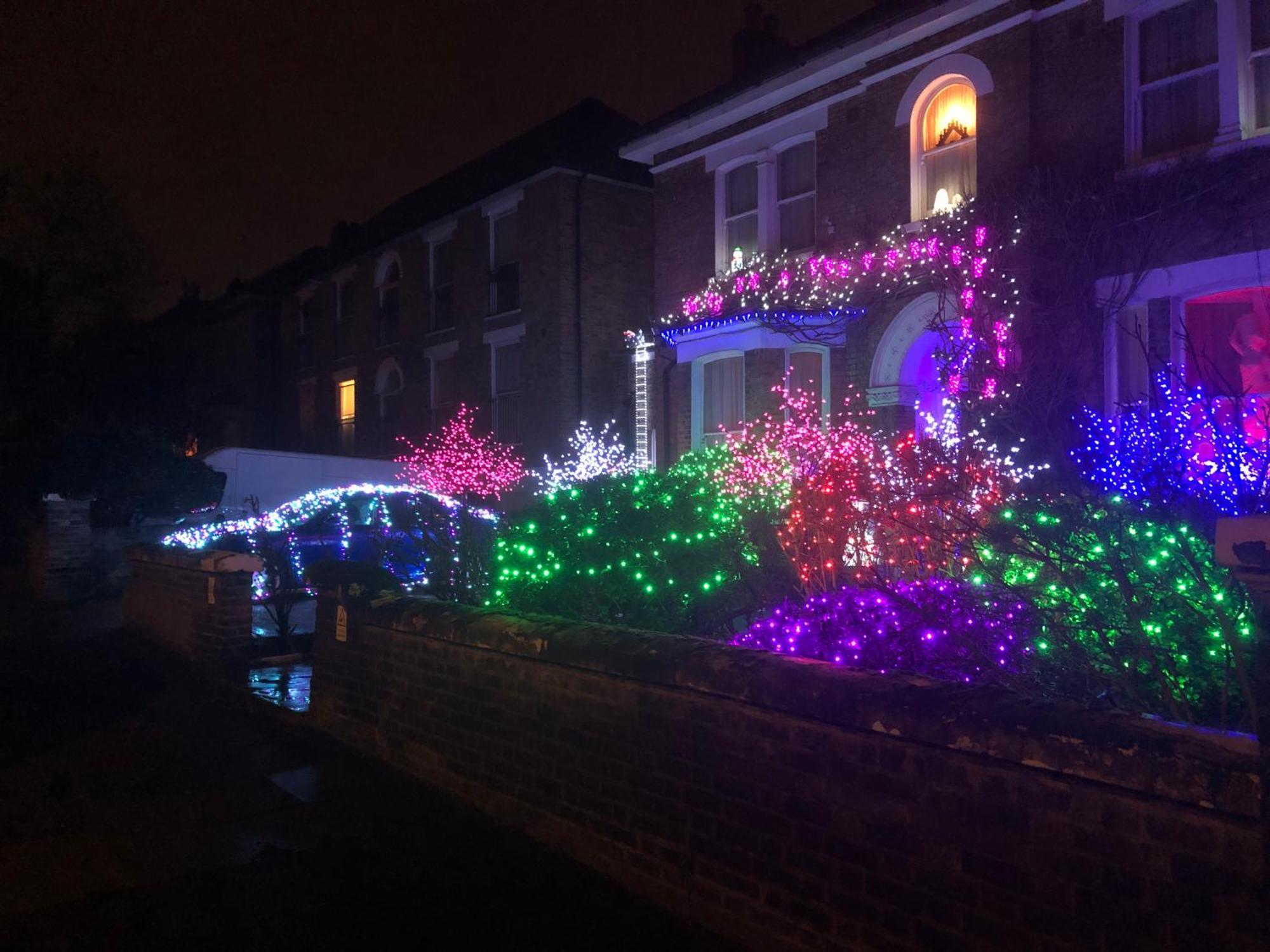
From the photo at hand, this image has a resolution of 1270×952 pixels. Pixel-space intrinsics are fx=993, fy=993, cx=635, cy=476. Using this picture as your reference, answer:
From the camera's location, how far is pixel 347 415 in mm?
26109

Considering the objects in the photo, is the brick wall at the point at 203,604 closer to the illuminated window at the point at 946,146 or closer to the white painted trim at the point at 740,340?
the white painted trim at the point at 740,340

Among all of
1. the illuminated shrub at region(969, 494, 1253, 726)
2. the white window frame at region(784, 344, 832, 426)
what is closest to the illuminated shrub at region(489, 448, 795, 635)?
the illuminated shrub at region(969, 494, 1253, 726)

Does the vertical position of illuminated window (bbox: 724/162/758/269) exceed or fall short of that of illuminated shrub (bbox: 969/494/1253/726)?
it exceeds it

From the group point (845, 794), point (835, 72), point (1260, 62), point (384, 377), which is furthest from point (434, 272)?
point (845, 794)

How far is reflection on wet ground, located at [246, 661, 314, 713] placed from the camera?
7801mm

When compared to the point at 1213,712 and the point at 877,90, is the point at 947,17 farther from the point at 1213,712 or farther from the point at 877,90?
the point at 1213,712

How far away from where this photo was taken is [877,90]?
1241cm

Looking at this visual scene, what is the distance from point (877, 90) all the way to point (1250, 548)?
11.1 m

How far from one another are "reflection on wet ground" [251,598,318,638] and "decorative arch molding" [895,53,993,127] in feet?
29.3

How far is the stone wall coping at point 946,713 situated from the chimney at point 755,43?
47.5ft

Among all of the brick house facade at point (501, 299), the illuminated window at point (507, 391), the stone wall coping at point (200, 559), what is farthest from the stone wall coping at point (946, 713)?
the illuminated window at point (507, 391)

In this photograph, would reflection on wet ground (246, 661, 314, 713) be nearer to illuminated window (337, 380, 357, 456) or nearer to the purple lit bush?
the purple lit bush

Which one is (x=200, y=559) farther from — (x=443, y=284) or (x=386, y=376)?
(x=386, y=376)

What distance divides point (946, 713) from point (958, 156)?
9.76 m
